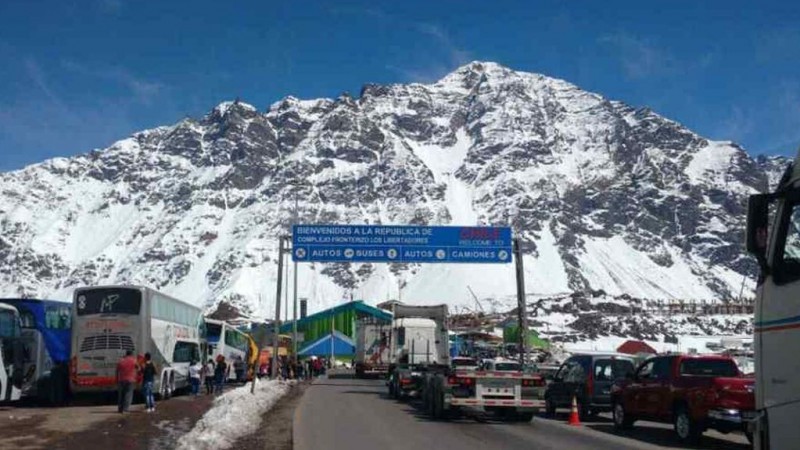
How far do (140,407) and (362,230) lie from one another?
19.0 m

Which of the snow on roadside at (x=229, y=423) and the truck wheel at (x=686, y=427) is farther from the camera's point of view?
the truck wheel at (x=686, y=427)

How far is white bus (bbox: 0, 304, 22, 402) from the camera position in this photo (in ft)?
84.2

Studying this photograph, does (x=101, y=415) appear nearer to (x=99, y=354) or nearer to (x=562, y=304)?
(x=99, y=354)

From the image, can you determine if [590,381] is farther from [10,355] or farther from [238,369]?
[238,369]

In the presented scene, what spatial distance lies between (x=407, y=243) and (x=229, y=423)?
26.4 meters

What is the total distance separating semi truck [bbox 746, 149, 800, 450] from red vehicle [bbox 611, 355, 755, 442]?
26.5 feet

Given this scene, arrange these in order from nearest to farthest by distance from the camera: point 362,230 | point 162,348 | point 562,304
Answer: point 162,348
point 362,230
point 562,304

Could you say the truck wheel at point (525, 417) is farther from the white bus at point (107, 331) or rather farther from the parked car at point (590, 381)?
the white bus at point (107, 331)

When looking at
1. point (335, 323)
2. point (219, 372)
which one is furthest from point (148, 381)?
point (335, 323)

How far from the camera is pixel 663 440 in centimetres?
1855

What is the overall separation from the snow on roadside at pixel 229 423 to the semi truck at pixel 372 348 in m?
19.9

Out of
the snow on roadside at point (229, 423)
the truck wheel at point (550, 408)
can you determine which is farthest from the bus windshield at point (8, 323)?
the truck wheel at point (550, 408)

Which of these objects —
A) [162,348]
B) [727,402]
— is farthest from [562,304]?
[727,402]

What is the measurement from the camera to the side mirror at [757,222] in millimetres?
7227
